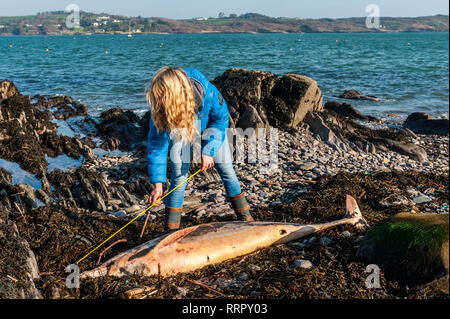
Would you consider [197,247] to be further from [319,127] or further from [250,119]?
[319,127]

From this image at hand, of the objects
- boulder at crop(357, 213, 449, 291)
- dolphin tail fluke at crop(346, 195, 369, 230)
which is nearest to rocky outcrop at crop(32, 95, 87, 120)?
dolphin tail fluke at crop(346, 195, 369, 230)

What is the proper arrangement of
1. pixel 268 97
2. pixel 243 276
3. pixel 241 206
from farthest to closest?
pixel 268 97 < pixel 241 206 < pixel 243 276

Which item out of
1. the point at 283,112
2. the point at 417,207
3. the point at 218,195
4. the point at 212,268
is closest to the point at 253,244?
the point at 212,268

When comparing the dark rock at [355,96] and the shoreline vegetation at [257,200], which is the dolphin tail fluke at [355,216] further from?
the dark rock at [355,96]

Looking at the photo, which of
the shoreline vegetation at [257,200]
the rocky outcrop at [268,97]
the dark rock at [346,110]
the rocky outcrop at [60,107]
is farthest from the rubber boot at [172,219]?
the dark rock at [346,110]

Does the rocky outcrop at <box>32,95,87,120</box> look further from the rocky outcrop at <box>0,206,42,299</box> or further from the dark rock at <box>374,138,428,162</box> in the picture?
the dark rock at <box>374,138,428,162</box>

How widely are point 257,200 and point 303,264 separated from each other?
2.61 m

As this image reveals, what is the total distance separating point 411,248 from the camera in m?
3.97

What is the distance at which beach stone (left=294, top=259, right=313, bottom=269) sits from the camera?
14.3ft

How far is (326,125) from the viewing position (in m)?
11.5

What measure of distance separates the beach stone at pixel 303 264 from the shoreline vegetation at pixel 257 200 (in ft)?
0.06

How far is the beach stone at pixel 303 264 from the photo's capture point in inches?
171

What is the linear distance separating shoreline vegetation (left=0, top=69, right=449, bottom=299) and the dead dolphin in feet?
0.34

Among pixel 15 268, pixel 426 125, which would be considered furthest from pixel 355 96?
pixel 15 268
